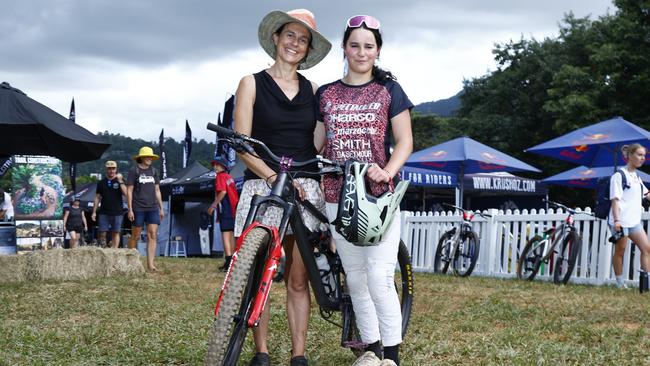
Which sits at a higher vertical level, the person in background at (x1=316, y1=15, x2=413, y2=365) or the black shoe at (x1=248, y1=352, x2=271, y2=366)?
the person in background at (x1=316, y1=15, x2=413, y2=365)

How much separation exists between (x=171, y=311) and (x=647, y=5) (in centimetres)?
2725

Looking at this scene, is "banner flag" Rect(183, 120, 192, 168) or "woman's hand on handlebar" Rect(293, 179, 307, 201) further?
"banner flag" Rect(183, 120, 192, 168)

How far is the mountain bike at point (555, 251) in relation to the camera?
9922mm

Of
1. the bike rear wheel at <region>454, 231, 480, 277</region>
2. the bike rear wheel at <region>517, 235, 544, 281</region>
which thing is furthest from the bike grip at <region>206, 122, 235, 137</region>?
the bike rear wheel at <region>454, 231, 480, 277</region>

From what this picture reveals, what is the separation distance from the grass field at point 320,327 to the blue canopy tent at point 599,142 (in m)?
3.91

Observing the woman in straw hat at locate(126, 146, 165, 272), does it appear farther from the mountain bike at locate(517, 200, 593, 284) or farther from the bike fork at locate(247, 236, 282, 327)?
the bike fork at locate(247, 236, 282, 327)

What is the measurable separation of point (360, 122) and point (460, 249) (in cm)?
857

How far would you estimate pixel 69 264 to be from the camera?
9.38 m

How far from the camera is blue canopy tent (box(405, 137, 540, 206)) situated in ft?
47.9

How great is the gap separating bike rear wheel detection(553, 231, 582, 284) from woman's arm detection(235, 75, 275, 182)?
23.9ft

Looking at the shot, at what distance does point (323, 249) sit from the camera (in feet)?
12.4

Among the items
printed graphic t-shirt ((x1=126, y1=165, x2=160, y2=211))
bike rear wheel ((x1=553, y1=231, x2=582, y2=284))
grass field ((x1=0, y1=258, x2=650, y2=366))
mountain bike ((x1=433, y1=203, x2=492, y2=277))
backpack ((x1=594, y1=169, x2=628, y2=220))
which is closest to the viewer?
grass field ((x1=0, y1=258, x2=650, y2=366))

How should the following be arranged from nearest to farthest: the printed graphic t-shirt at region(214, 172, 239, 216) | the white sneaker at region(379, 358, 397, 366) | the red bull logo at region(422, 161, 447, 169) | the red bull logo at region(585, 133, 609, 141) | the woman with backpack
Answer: the white sneaker at region(379, 358, 397, 366)
the woman with backpack
the printed graphic t-shirt at region(214, 172, 239, 216)
the red bull logo at region(585, 133, 609, 141)
the red bull logo at region(422, 161, 447, 169)

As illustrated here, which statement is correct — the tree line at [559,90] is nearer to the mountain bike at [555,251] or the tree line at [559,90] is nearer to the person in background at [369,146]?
the mountain bike at [555,251]
